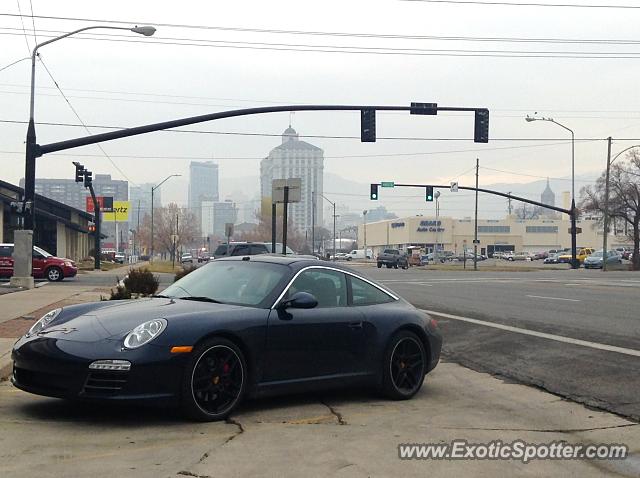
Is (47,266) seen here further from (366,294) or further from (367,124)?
(366,294)

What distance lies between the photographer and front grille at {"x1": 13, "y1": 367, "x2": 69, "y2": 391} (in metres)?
6.21

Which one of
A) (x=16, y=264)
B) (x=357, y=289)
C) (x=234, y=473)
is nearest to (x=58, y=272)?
(x=16, y=264)

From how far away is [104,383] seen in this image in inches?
242

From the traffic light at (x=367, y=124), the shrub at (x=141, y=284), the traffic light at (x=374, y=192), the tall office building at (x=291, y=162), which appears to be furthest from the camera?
the tall office building at (x=291, y=162)

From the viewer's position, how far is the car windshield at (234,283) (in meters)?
7.36

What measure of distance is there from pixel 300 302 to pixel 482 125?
23.8 metres

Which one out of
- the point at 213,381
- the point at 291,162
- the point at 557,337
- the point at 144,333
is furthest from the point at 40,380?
the point at 291,162

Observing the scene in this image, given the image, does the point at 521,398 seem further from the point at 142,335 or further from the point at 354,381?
the point at 142,335

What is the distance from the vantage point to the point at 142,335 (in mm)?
6344

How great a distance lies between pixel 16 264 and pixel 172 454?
22.2 meters

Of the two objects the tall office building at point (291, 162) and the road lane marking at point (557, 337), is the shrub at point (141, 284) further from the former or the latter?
the tall office building at point (291, 162)

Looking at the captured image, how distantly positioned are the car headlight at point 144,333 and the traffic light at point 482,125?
81.2 ft

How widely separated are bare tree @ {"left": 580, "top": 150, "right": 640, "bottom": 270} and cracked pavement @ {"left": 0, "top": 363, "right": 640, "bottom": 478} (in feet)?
188

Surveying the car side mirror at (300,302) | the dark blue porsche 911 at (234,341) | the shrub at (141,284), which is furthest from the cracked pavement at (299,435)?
the shrub at (141,284)
